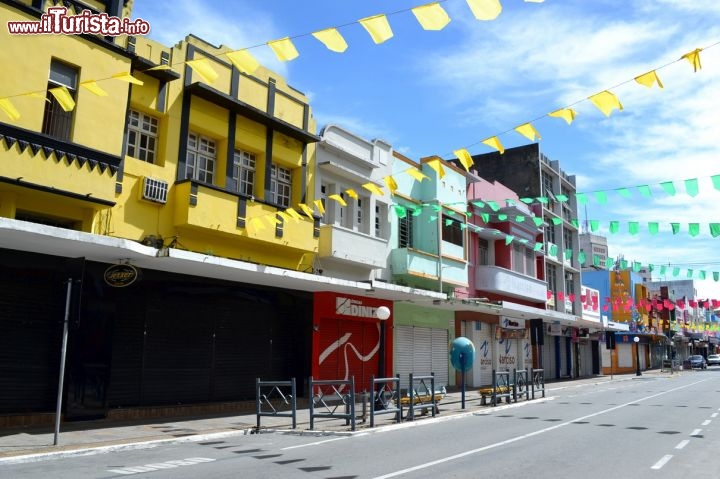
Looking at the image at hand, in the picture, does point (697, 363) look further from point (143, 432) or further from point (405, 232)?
point (143, 432)

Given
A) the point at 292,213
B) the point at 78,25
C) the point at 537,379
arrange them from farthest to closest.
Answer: the point at 537,379, the point at 292,213, the point at 78,25

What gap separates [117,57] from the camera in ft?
47.8

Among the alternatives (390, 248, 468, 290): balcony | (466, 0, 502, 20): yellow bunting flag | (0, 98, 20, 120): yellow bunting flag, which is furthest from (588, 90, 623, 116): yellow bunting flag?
(390, 248, 468, 290): balcony

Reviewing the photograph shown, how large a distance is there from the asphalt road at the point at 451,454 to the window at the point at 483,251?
16527 mm

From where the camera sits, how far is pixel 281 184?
2008cm

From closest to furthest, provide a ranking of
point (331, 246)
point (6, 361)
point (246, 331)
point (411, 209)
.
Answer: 1. point (6, 361)
2. point (246, 331)
3. point (331, 246)
4. point (411, 209)

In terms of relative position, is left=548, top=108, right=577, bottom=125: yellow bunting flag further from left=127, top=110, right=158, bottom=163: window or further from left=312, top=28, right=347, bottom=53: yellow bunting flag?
left=127, top=110, right=158, bottom=163: window

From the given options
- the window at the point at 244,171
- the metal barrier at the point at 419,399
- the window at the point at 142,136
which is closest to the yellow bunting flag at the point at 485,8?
the metal barrier at the point at 419,399

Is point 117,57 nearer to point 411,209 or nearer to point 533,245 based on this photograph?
point 411,209

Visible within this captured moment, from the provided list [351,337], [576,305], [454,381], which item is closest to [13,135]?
[351,337]

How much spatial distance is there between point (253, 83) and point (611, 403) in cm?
1598

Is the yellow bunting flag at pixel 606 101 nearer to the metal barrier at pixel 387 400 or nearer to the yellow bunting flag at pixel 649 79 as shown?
the yellow bunting flag at pixel 649 79

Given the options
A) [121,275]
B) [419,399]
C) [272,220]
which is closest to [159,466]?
[121,275]

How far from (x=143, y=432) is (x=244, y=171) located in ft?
28.2
